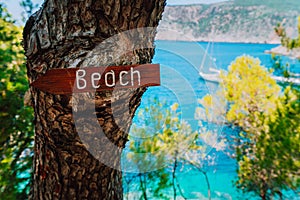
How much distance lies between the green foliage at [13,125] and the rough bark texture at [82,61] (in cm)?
173

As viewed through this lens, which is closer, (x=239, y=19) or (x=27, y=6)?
(x=27, y=6)

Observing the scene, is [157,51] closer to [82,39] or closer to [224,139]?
[82,39]

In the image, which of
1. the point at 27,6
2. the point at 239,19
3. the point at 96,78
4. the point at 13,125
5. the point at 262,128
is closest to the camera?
the point at 96,78

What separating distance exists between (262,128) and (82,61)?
11.9 ft

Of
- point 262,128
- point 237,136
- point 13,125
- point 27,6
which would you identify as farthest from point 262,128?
point 27,6

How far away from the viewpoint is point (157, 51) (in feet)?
2.56

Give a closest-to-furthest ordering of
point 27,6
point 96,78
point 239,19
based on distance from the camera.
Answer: point 96,78, point 27,6, point 239,19

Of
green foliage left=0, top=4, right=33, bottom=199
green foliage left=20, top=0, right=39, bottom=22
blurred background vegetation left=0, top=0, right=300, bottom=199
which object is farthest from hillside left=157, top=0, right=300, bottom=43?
green foliage left=0, top=4, right=33, bottom=199

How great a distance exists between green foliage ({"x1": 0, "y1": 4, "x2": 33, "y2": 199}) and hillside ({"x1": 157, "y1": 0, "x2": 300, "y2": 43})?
1447 millimetres

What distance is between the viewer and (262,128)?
12.6ft

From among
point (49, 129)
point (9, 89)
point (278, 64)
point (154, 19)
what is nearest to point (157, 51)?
point (154, 19)

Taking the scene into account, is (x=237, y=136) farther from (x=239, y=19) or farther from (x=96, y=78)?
(x=96, y=78)

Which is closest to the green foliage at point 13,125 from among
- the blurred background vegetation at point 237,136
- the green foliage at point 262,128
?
the blurred background vegetation at point 237,136

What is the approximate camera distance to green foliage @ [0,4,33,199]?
7.68 ft
